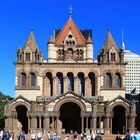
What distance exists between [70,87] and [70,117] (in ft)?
17.0

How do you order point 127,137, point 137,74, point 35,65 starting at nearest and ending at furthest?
1. point 127,137
2. point 35,65
3. point 137,74

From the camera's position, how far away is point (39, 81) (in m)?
85.0

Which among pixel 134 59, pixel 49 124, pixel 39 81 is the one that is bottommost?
pixel 49 124

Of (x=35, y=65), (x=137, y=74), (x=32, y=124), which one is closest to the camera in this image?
(x=32, y=124)

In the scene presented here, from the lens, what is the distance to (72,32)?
296 ft

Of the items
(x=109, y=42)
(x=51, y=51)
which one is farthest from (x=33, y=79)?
(x=109, y=42)

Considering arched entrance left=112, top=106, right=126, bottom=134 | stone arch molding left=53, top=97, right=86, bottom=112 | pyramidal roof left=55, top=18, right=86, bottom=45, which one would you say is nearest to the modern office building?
pyramidal roof left=55, top=18, right=86, bottom=45

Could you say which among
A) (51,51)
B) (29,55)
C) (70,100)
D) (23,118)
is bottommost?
(23,118)

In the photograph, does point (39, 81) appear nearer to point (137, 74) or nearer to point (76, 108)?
point (76, 108)

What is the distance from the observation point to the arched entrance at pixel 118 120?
273 ft

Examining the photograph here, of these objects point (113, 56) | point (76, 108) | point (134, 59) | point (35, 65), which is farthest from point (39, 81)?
point (134, 59)

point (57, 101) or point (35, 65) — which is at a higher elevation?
point (35, 65)

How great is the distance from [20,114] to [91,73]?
46.3ft

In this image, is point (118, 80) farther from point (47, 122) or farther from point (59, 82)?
point (47, 122)
